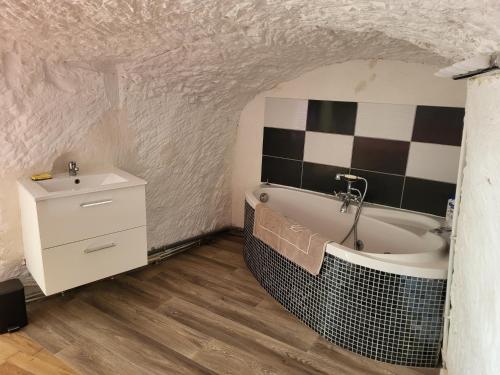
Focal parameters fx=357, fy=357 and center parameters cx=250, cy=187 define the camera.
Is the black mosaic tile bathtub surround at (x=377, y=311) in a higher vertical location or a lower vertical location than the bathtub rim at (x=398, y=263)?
lower

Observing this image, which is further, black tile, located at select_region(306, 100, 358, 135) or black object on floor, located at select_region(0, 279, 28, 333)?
black tile, located at select_region(306, 100, 358, 135)

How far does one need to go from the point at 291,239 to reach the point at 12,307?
1.59m

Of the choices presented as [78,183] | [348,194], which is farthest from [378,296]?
[78,183]

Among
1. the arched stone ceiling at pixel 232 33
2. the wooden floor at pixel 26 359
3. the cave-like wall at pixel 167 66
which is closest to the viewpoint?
the arched stone ceiling at pixel 232 33

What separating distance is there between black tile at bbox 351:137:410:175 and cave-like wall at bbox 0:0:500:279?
59 cm

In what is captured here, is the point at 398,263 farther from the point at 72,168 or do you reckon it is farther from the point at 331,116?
the point at 72,168

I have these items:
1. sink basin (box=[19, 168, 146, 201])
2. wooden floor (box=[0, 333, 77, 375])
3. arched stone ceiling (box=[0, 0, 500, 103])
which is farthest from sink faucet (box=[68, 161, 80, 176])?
wooden floor (box=[0, 333, 77, 375])

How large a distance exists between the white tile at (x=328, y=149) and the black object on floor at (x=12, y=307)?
7.14 feet

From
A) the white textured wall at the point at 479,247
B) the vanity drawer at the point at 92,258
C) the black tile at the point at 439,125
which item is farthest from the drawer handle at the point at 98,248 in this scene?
the black tile at the point at 439,125

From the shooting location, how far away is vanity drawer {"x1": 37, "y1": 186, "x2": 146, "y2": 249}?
5.95 feet

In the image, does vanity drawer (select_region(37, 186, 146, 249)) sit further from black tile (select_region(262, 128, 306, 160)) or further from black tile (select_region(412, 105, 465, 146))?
black tile (select_region(412, 105, 465, 146))

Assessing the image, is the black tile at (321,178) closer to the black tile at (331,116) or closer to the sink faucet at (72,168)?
the black tile at (331,116)

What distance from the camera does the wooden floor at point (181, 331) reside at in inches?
71.5

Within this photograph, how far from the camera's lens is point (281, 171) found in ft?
10.3
